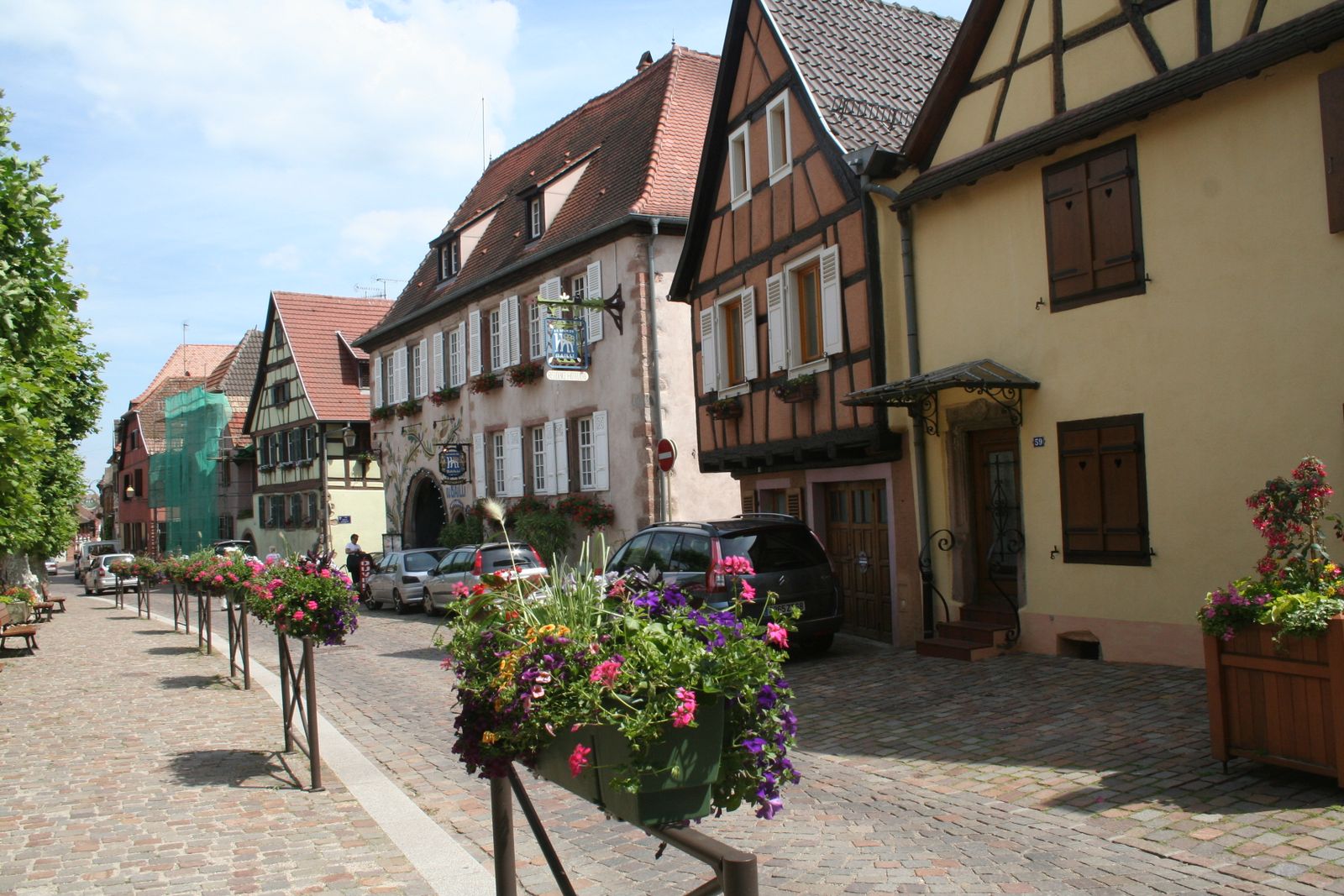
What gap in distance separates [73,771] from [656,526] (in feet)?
24.2

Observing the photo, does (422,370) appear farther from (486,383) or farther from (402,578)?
(402,578)

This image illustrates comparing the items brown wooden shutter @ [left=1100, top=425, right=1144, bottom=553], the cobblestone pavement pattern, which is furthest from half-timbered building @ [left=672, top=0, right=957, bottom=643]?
the cobblestone pavement pattern

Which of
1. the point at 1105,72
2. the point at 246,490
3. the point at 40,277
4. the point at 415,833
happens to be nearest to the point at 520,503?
the point at 40,277

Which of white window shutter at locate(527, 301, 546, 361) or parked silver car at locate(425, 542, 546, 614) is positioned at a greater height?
white window shutter at locate(527, 301, 546, 361)

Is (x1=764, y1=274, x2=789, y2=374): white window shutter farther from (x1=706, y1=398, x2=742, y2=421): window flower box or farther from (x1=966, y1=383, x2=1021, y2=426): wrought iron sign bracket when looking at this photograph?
(x1=966, y1=383, x2=1021, y2=426): wrought iron sign bracket

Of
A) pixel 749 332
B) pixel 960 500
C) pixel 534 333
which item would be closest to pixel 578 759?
pixel 960 500

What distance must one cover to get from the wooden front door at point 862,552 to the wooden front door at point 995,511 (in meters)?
1.66

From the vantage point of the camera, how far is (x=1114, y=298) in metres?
10.9

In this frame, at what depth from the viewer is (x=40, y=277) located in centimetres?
1127

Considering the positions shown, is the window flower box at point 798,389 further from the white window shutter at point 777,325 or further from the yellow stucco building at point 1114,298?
the yellow stucco building at point 1114,298

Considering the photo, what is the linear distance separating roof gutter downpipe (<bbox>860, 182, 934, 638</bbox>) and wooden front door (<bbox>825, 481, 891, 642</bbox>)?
3.31ft

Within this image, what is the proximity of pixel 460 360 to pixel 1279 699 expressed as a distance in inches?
970

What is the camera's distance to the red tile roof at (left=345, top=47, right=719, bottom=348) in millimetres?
22844

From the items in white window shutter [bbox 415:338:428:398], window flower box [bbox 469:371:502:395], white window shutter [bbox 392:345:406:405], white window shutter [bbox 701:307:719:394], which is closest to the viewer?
white window shutter [bbox 701:307:719:394]
